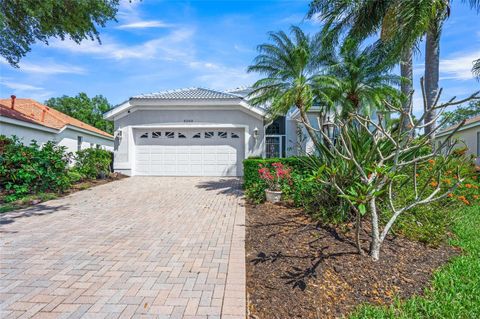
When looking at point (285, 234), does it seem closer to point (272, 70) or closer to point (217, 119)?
point (272, 70)

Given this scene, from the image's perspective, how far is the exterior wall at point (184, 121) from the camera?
47.0 ft

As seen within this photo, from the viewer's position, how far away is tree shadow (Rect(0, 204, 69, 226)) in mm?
6227

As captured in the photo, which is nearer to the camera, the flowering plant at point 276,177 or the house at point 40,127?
the flowering plant at point 276,177

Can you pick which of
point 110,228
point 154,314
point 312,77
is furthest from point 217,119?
point 154,314

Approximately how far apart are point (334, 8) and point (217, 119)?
752cm

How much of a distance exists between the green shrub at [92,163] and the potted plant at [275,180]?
9.33 m

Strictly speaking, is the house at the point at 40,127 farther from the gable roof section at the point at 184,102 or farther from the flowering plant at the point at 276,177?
the flowering plant at the point at 276,177

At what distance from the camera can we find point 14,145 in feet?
28.5

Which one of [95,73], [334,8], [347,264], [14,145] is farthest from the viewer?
[95,73]

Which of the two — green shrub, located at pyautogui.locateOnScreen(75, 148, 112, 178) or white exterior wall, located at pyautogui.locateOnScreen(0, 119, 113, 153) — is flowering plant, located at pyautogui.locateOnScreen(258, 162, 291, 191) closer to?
white exterior wall, located at pyautogui.locateOnScreen(0, 119, 113, 153)

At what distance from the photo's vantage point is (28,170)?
852 centimetres

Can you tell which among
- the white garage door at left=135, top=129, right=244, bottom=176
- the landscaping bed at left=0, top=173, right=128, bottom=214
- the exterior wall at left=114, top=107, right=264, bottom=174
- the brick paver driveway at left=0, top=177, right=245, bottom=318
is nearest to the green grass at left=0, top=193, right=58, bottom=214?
the landscaping bed at left=0, top=173, right=128, bottom=214

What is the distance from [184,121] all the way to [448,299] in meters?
13.2

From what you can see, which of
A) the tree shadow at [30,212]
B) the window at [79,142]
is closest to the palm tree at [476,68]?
the tree shadow at [30,212]
